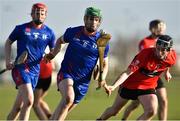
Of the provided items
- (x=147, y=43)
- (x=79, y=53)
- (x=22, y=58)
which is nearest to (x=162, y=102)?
(x=147, y=43)

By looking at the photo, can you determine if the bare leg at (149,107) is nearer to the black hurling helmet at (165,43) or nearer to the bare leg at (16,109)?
the black hurling helmet at (165,43)

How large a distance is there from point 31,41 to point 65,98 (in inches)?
55.9

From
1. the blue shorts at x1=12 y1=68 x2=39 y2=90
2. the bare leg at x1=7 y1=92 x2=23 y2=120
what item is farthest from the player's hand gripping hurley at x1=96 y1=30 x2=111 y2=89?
the bare leg at x1=7 y1=92 x2=23 y2=120

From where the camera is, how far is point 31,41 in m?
14.2

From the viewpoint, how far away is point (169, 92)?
34.8 m

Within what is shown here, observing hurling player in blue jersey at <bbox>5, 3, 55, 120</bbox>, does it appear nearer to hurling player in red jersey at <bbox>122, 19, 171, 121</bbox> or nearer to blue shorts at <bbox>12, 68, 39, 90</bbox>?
blue shorts at <bbox>12, 68, 39, 90</bbox>

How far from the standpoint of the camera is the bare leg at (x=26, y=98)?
13.7 meters

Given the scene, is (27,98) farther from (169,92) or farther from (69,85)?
(169,92)

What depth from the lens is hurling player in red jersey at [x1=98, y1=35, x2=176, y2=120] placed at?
45.2ft

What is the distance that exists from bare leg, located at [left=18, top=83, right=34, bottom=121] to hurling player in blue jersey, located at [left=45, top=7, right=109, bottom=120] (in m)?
0.50

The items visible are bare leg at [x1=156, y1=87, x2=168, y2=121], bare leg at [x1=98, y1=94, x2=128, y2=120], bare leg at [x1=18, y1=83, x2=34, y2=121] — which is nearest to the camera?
bare leg at [x1=18, y1=83, x2=34, y2=121]

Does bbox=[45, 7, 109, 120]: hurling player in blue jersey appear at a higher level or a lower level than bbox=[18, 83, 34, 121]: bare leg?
higher

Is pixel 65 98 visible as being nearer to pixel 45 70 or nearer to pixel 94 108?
pixel 45 70

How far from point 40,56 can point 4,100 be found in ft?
50.7
